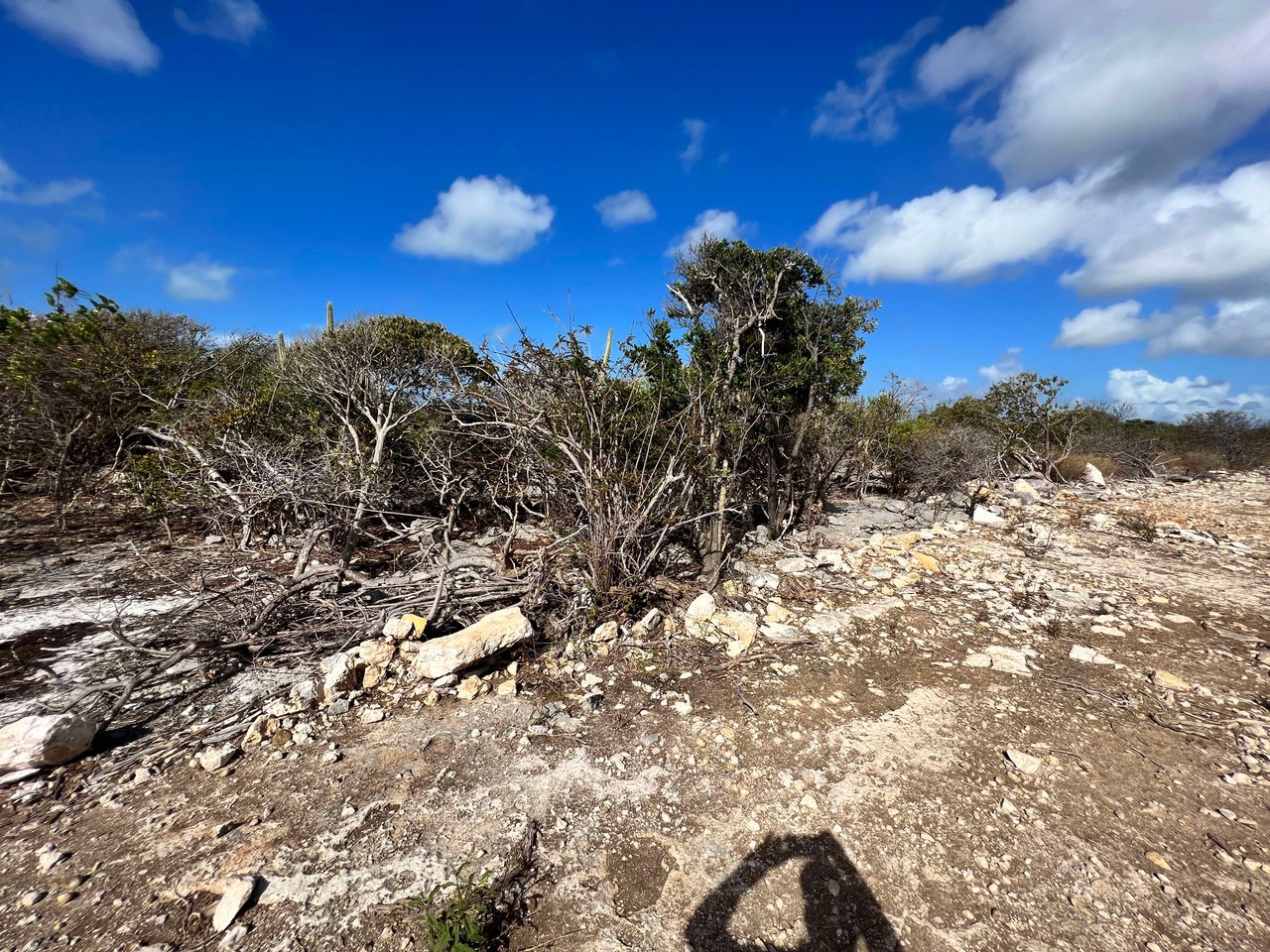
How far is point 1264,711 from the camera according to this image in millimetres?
2844

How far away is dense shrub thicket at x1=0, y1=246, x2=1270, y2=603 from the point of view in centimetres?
441

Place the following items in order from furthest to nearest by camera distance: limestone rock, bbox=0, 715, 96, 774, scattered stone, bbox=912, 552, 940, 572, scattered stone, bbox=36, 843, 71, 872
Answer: scattered stone, bbox=912, 552, 940, 572
limestone rock, bbox=0, 715, 96, 774
scattered stone, bbox=36, 843, 71, 872

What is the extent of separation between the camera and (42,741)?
2.38 metres

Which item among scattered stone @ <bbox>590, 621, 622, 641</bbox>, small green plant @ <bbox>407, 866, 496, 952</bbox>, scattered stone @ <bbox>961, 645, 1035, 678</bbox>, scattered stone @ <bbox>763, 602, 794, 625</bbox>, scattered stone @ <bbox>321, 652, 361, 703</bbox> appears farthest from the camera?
scattered stone @ <bbox>763, 602, 794, 625</bbox>

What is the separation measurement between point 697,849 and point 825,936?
0.53 metres

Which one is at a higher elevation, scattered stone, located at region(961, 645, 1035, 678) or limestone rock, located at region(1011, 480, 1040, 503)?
limestone rock, located at region(1011, 480, 1040, 503)

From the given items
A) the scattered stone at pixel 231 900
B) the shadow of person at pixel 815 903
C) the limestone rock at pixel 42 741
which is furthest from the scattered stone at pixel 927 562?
the limestone rock at pixel 42 741

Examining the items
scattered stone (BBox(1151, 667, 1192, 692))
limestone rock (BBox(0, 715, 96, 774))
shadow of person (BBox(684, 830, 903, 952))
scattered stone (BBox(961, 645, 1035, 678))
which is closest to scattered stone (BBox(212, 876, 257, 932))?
limestone rock (BBox(0, 715, 96, 774))

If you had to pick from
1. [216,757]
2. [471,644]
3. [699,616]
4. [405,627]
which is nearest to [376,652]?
[405,627]

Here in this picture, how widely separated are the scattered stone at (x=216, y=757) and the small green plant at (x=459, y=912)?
151cm

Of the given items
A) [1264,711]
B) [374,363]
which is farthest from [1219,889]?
[374,363]

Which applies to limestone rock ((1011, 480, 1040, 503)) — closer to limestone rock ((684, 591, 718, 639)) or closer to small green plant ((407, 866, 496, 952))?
limestone rock ((684, 591, 718, 639))

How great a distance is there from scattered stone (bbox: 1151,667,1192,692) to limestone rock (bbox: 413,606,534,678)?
422cm

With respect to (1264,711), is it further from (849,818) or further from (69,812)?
(69,812)
